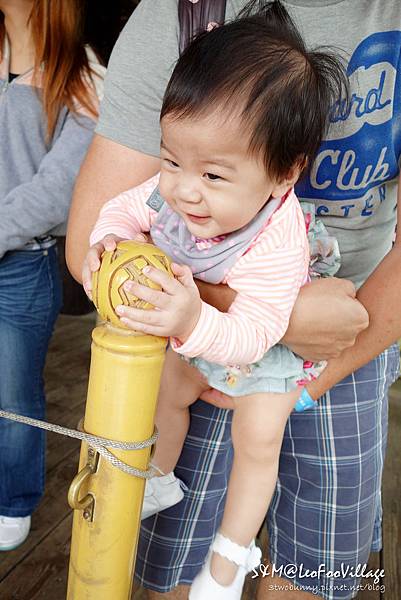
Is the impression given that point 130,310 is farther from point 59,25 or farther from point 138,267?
point 59,25

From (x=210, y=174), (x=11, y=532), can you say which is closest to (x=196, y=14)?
(x=210, y=174)

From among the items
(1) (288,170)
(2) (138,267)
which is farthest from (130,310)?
(1) (288,170)

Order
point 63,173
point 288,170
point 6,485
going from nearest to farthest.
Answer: point 288,170, point 63,173, point 6,485

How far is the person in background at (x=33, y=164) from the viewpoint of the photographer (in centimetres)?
158

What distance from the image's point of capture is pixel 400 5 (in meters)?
0.96

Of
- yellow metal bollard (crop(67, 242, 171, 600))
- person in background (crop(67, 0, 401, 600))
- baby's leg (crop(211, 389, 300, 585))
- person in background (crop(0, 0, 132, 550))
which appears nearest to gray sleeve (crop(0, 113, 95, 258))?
person in background (crop(0, 0, 132, 550))

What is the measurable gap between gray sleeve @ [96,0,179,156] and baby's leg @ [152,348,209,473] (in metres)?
0.35

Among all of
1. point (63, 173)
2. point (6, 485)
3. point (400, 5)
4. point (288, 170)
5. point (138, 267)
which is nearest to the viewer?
point (138, 267)

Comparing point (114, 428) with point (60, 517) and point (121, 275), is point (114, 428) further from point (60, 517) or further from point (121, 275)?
point (60, 517)

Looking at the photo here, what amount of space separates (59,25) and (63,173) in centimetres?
37

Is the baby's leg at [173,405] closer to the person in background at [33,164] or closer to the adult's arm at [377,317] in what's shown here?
the adult's arm at [377,317]

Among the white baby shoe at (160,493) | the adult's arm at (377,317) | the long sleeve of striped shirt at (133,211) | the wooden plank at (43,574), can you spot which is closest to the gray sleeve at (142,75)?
the long sleeve of striped shirt at (133,211)

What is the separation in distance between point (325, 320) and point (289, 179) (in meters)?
0.21

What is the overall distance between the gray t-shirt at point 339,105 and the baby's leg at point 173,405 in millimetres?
333
